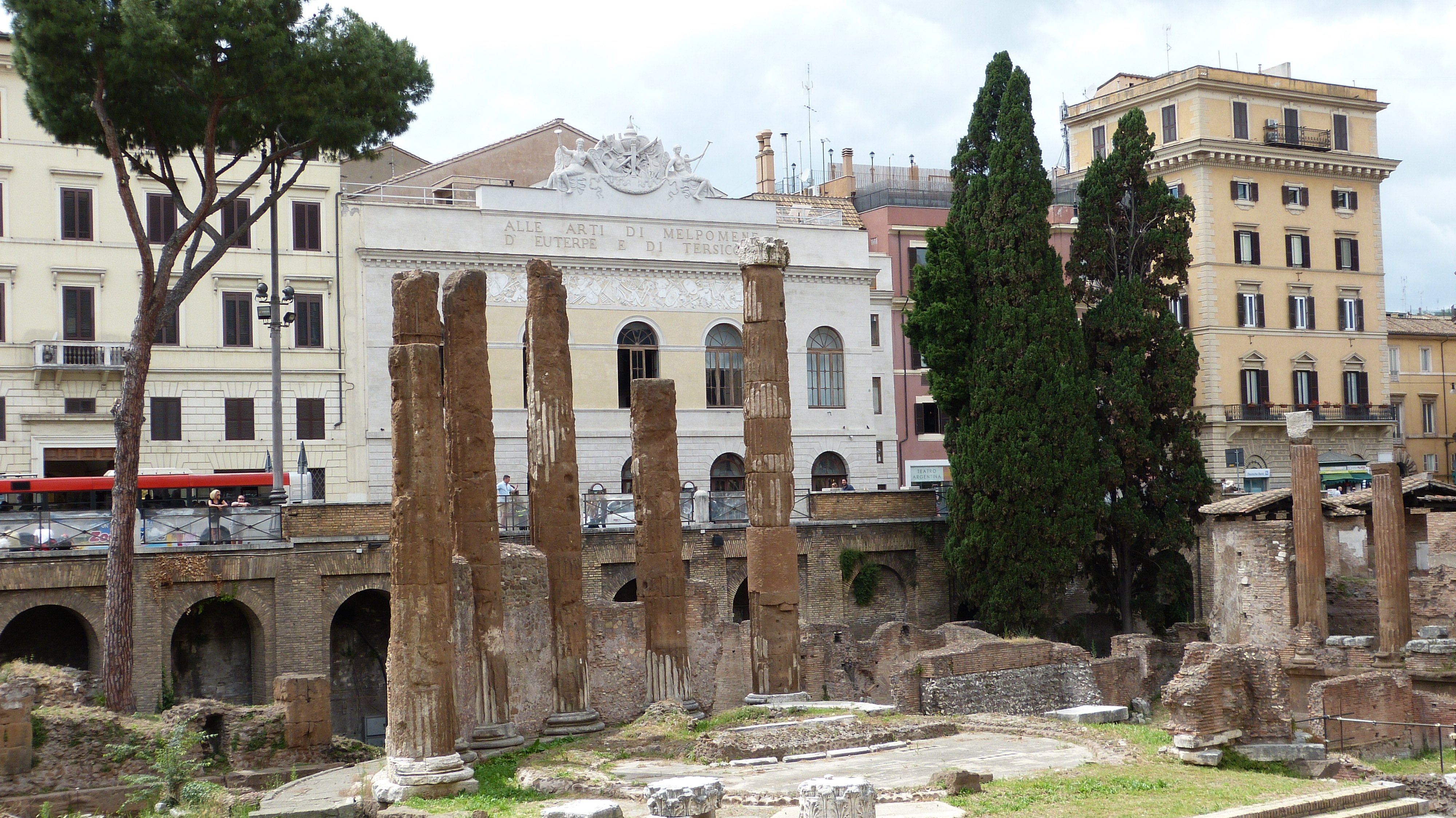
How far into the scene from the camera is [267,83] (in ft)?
75.3

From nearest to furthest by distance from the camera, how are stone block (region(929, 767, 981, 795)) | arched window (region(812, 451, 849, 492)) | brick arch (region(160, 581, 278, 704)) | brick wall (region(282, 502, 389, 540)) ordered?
stone block (region(929, 767, 981, 795)), brick arch (region(160, 581, 278, 704)), brick wall (region(282, 502, 389, 540)), arched window (region(812, 451, 849, 492))

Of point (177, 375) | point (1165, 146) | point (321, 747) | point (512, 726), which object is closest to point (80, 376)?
point (177, 375)

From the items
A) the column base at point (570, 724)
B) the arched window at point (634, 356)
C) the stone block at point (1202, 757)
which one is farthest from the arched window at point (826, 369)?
the stone block at point (1202, 757)

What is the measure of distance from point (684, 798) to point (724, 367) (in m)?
24.4

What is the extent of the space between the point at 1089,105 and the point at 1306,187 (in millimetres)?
6897

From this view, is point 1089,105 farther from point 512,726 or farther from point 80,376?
point 512,726

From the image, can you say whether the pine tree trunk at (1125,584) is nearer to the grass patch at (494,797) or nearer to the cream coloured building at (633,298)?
the cream coloured building at (633,298)

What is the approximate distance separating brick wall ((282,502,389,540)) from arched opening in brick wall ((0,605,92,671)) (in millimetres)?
3497

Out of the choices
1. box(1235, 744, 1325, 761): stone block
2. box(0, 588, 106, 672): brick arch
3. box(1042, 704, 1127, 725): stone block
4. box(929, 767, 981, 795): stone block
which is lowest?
box(1042, 704, 1127, 725): stone block

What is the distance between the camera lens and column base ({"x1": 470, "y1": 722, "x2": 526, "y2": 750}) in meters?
17.9

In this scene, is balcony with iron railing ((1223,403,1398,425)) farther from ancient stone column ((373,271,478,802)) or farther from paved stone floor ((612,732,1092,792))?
ancient stone column ((373,271,478,802))

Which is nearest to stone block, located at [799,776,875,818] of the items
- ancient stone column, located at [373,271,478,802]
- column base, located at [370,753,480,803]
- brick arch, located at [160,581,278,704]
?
column base, located at [370,753,480,803]

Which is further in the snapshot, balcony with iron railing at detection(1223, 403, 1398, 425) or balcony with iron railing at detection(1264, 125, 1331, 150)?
balcony with iron railing at detection(1264, 125, 1331, 150)

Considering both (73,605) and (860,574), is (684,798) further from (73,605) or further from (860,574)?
(860,574)
